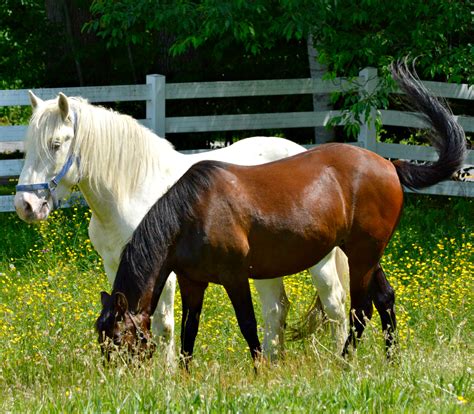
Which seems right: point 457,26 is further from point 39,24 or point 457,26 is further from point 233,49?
point 39,24

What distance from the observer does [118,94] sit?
1062cm

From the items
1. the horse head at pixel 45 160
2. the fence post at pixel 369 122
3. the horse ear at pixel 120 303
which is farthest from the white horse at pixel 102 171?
the fence post at pixel 369 122

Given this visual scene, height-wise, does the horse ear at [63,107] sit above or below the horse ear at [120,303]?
above

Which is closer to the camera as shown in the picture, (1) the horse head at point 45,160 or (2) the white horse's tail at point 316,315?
(1) the horse head at point 45,160

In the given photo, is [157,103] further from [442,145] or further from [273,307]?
[442,145]

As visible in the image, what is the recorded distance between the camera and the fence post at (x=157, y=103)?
35.2ft

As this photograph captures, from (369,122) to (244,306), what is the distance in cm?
558

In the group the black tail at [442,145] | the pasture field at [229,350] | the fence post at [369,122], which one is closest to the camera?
the pasture field at [229,350]

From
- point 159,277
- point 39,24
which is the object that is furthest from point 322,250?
point 39,24

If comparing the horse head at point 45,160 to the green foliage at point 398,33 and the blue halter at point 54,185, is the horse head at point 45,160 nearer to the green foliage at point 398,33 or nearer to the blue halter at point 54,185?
the blue halter at point 54,185

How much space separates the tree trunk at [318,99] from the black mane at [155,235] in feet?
19.9

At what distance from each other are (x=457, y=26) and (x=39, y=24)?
5837mm

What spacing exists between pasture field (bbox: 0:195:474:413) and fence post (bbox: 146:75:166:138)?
3.93 feet

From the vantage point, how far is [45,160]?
19.6ft
